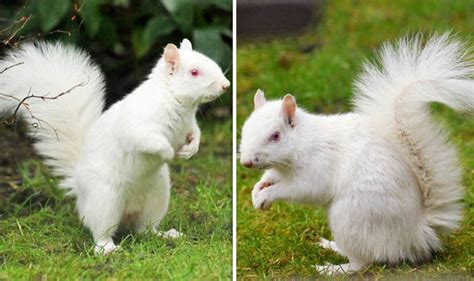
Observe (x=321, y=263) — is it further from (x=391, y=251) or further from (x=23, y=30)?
(x=23, y=30)

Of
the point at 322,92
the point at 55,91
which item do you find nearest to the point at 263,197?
the point at 55,91

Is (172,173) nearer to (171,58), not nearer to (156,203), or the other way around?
(156,203)

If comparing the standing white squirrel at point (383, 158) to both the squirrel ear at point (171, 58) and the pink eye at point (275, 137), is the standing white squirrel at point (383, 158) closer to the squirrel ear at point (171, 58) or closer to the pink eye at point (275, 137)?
the pink eye at point (275, 137)

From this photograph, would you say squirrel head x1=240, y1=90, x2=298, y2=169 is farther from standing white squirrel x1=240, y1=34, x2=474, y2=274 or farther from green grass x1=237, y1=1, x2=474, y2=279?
Answer: green grass x1=237, y1=1, x2=474, y2=279

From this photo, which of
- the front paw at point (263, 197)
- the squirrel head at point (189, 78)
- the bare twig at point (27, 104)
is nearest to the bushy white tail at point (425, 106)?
the front paw at point (263, 197)

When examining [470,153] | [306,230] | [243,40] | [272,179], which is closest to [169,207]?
[272,179]

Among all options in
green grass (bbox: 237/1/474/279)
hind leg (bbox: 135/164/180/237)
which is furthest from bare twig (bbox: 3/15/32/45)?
green grass (bbox: 237/1/474/279)

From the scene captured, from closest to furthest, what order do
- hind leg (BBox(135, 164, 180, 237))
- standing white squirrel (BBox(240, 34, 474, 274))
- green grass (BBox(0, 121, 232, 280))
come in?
green grass (BBox(0, 121, 232, 280))
standing white squirrel (BBox(240, 34, 474, 274))
hind leg (BBox(135, 164, 180, 237))
